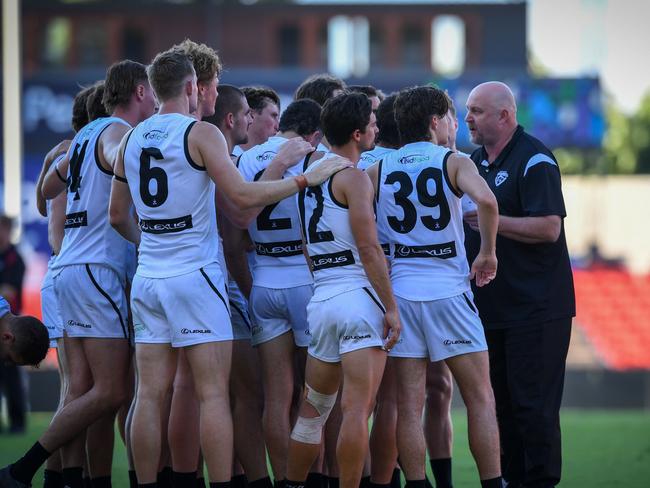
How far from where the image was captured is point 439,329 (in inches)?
235

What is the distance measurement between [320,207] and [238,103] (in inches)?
42.3

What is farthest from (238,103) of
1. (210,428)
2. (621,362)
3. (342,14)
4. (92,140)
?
(342,14)

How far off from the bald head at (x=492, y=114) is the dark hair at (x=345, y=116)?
136 cm

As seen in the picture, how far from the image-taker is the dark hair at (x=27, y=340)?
6168mm

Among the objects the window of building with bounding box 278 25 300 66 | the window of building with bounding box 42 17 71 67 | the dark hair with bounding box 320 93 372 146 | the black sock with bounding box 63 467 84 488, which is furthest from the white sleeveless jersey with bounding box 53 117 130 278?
the window of building with bounding box 42 17 71 67

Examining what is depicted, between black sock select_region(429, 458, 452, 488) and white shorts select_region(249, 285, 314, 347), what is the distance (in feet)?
4.30

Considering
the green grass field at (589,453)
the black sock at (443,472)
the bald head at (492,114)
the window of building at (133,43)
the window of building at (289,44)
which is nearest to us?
the black sock at (443,472)

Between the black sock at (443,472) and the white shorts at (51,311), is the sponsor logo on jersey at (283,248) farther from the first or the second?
the black sock at (443,472)

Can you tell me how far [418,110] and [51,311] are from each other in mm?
2590

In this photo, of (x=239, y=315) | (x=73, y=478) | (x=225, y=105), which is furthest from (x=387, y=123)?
(x=73, y=478)

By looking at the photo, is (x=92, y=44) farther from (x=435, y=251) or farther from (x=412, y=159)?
(x=435, y=251)

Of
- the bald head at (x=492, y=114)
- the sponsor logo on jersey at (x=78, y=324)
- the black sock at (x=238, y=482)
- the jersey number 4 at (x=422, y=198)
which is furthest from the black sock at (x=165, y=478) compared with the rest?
the bald head at (x=492, y=114)

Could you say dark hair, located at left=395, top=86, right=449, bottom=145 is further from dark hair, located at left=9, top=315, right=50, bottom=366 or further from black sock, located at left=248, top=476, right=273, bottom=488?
dark hair, located at left=9, top=315, right=50, bottom=366

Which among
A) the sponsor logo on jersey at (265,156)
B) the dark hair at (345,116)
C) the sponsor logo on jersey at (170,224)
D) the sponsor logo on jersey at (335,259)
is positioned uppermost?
the dark hair at (345,116)
